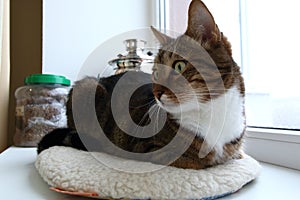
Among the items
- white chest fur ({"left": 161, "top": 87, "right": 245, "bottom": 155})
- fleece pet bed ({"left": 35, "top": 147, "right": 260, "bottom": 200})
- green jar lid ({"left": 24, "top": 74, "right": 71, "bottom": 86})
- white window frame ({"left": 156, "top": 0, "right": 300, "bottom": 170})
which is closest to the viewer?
fleece pet bed ({"left": 35, "top": 147, "right": 260, "bottom": 200})

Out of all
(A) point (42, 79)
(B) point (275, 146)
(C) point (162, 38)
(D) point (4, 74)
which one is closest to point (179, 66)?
(C) point (162, 38)

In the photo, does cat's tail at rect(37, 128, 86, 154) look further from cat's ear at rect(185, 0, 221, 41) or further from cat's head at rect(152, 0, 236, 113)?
cat's ear at rect(185, 0, 221, 41)

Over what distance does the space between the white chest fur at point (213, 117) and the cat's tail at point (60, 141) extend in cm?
36

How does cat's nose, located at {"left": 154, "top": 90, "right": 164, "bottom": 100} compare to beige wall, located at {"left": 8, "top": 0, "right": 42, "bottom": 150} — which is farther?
beige wall, located at {"left": 8, "top": 0, "right": 42, "bottom": 150}

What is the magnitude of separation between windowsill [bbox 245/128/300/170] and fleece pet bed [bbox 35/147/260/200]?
0.15 metres

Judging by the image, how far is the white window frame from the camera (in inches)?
25.1

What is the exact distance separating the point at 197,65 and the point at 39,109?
82 cm

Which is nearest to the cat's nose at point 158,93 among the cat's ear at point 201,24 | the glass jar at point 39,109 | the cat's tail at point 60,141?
the cat's ear at point 201,24

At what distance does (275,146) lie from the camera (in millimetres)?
708

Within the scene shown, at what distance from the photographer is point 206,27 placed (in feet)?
1.79

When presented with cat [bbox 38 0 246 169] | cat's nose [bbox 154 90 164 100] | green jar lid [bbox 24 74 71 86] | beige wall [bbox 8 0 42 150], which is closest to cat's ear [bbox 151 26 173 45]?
cat [bbox 38 0 246 169]

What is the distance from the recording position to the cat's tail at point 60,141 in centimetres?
76

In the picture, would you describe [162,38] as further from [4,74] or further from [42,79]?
[4,74]

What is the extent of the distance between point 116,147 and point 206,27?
37cm
